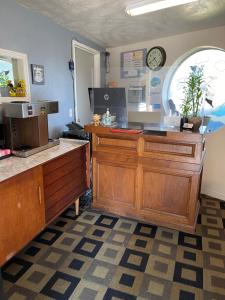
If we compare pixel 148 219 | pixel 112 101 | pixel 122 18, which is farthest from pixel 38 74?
pixel 148 219

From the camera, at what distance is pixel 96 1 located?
2182 mm

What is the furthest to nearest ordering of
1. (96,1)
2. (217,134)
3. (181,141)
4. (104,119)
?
(217,134)
(104,119)
(96,1)
(181,141)

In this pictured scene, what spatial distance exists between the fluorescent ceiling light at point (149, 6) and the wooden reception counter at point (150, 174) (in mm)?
1327

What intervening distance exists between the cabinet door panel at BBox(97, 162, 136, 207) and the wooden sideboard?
0.92 ft

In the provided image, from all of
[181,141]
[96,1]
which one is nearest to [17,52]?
[96,1]

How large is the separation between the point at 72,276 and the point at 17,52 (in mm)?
2273

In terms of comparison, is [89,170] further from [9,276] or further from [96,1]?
[96,1]

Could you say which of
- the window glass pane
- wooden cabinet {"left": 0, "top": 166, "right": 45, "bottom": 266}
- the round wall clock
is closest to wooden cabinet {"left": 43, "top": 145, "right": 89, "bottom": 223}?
wooden cabinet {"left": 0, "top": 166, "right": 45, "bottom": 266}

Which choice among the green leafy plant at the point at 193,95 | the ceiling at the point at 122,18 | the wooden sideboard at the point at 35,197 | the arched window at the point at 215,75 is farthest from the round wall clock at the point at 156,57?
the wooden sideboard at the point at 35,197

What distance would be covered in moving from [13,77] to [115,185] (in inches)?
66.9

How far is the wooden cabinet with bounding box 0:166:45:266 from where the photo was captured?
1428 mm

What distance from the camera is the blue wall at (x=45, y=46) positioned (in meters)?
2.18

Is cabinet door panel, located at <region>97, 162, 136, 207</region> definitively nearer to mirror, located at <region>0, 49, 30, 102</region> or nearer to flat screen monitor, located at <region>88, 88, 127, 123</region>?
flat screen monitor, located at <region>88, 88, 127, 123</region>

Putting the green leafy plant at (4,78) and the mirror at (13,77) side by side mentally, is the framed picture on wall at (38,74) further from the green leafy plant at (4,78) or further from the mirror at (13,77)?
the green leafy plant at (4,78)
